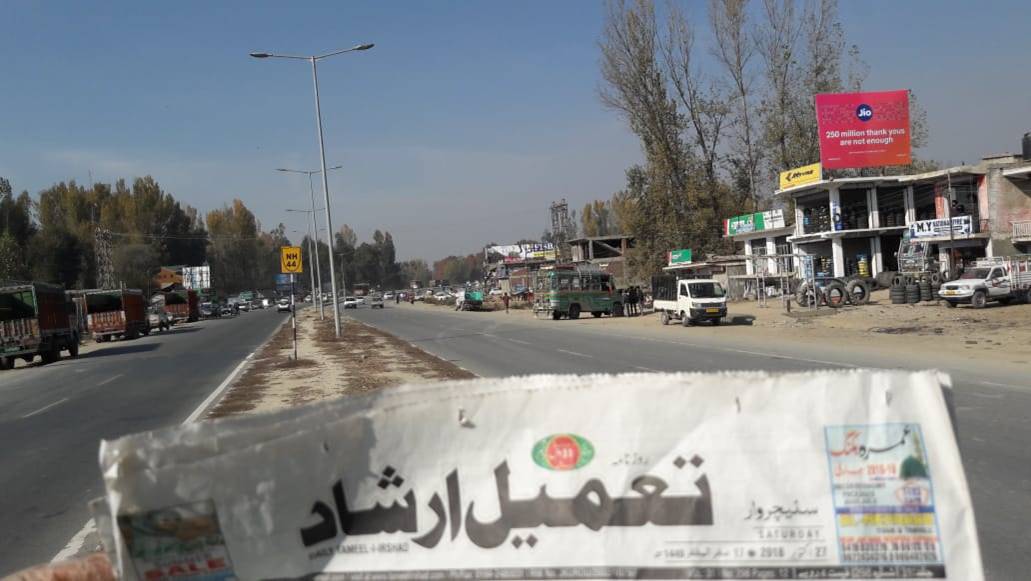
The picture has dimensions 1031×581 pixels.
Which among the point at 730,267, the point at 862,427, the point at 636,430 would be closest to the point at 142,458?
the point at 636,430

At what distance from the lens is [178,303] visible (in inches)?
2854

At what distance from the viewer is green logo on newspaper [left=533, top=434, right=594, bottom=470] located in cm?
226

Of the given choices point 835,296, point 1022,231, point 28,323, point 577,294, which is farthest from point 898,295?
point 28,323

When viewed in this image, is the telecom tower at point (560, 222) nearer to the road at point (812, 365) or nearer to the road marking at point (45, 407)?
the road at point (812, 365)

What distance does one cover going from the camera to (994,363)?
16.9 metres

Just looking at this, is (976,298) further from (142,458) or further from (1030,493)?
(142,458)

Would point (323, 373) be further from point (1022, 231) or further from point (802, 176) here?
point (802, 176)

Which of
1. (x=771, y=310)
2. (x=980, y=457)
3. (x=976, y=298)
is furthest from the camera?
(x=771, y=310)

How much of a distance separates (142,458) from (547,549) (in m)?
1.12

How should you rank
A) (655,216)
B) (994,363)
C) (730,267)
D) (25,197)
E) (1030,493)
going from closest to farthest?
(1030,493) → (994,363) → (730,267) → (655,216) → (25,197)

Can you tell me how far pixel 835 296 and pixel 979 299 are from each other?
20.6ft

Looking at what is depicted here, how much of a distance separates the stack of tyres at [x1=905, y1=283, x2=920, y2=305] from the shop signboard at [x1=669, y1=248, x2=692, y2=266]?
24534 mm

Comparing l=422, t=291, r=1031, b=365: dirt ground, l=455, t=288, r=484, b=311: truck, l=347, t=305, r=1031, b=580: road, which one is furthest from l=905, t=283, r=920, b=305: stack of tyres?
l=455, t=288, r=484, b=311: truck

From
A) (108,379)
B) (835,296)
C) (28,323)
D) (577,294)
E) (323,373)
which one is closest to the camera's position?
(323,373)
